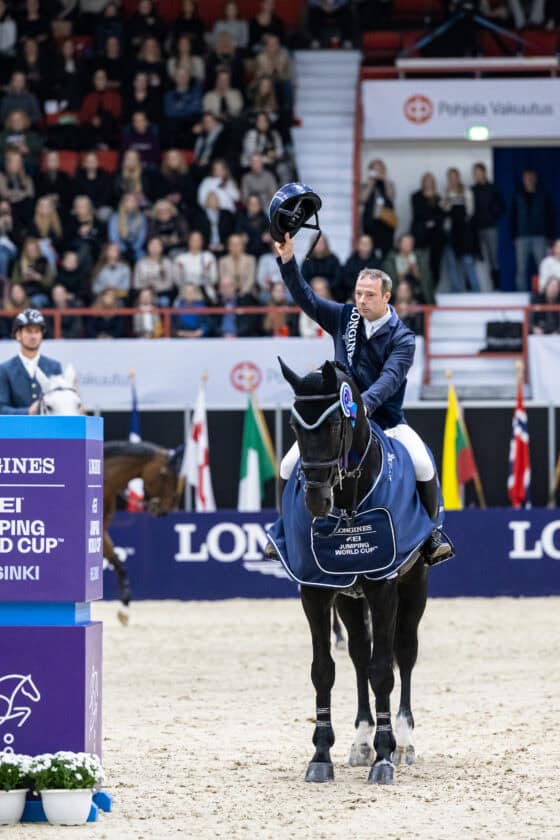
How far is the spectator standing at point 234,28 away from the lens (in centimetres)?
2744

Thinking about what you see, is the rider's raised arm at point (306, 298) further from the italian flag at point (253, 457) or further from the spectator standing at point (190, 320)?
the spectator standing at point (190, 320)

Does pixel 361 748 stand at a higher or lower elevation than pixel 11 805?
lower

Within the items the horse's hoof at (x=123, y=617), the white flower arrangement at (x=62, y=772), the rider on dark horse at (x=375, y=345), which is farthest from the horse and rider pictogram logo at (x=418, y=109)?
the white flower arrangement at (x=62, y=772)

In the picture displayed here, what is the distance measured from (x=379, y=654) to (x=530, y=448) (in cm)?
1350

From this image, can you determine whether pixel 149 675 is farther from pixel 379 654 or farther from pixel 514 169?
pixel 514 169

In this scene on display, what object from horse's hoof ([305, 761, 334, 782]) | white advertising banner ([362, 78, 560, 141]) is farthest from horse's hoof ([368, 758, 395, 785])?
white advertising banner ([362, 78, 560, 141])

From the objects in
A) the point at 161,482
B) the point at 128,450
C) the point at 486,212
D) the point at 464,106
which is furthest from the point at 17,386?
the point at 464,106

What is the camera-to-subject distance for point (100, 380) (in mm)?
21594

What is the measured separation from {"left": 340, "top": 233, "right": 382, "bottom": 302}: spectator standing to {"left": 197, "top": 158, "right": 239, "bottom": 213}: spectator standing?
2.04m

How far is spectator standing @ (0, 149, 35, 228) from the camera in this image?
2403cm

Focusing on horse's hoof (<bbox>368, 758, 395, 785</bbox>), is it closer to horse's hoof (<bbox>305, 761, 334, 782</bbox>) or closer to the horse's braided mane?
horse's hoof (<bbox>305, 761, 334, 782</bbox>)

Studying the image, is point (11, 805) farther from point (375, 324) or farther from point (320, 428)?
point (375, 324)

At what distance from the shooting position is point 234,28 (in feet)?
90.5

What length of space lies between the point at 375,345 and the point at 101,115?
17853 millimetres
